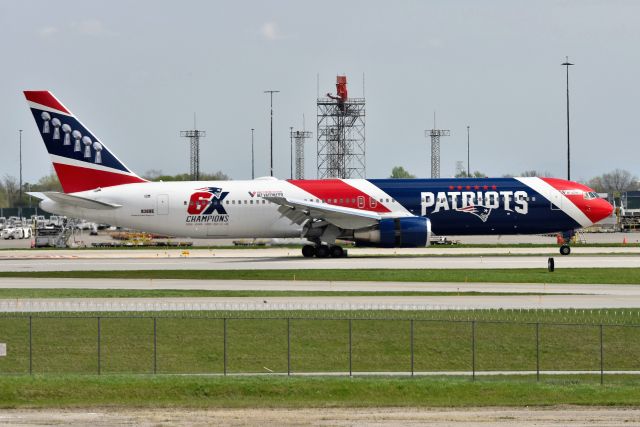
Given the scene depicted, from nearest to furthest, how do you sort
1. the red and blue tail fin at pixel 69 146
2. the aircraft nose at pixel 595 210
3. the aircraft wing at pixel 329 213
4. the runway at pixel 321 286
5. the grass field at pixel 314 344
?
the grass field at pixel 314 344 → the runway at pixel 321 286 → the aircraft wing at pixel 329 213 → the aircraft nose at pixel 595 210 → the red and blue tail fin at pixel 69 146

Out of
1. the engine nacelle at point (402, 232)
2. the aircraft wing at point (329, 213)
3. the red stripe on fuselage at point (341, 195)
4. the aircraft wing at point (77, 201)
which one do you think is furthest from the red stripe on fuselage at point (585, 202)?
the aircraft wing at point (77, 201)

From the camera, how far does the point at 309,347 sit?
3148cm

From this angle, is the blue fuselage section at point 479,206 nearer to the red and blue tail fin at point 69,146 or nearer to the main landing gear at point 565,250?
the main landing gear at point 565,250

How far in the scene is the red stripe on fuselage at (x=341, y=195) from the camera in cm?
6084

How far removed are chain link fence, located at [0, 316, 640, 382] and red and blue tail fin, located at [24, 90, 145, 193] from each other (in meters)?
28.3

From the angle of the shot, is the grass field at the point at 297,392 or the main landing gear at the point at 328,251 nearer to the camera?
the grass field at the point at 297,392

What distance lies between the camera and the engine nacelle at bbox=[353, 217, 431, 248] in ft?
189

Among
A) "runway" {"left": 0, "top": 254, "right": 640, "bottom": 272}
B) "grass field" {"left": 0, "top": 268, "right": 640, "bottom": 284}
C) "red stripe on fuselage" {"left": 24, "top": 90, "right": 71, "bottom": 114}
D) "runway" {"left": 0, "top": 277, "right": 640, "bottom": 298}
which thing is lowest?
"runway" {"left": 0, "top": 277, "right": 640, "bottom": 298}

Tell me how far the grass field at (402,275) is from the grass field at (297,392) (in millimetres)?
21153

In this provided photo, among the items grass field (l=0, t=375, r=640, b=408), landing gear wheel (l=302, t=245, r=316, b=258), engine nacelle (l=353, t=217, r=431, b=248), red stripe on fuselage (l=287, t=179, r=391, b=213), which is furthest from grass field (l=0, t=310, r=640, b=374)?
red stripe on fuselage (l=287, t=179, r=391, b=213)

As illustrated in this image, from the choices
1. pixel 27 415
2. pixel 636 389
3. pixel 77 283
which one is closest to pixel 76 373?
pixel 27 415

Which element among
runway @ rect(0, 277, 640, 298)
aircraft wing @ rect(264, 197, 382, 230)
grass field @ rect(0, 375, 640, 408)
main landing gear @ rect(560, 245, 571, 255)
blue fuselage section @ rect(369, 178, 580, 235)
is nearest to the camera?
grass field @ rect(0, 375, 640, 408)

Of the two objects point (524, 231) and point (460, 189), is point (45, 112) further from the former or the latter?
point (524, 231)

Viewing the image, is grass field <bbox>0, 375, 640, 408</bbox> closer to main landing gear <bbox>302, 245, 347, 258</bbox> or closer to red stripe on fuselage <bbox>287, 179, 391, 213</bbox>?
main landing gear <bbox>302, 245, 347, 258</bbox>
